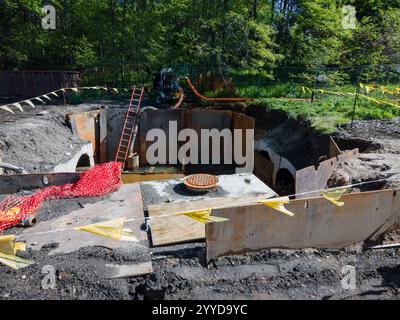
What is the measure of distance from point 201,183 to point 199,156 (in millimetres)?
9119

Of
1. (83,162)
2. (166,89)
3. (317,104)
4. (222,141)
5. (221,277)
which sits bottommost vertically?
(83,162)

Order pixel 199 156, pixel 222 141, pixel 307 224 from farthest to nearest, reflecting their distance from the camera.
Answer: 1. pixel 199 156
2. pixel 222 141
3. pixel 307 224

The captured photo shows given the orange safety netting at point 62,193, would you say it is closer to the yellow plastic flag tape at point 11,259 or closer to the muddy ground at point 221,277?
the muddy ground at point 221,277

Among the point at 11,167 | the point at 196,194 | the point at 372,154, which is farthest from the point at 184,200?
the point at 372,154

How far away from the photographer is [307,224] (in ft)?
19.3

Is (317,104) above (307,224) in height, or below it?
above

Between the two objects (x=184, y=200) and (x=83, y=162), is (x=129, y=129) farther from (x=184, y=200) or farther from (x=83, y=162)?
(x=184, y=200)

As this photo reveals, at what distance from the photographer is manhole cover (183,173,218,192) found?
8312 mm

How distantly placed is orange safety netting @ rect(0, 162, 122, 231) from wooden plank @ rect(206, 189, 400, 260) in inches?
152

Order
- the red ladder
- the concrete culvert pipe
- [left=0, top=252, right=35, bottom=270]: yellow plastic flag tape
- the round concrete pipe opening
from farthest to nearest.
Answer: the red ladder → the round concrete pipe opening → the concrete culvert pipe → [left=0, top=252, right=35, bottom=270]: yellow plastic flag tape

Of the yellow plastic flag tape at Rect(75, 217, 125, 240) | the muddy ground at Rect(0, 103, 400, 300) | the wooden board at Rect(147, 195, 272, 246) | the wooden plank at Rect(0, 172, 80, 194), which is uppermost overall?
the yellow plastic flag tape at Rect(75, 217, 125, 240)

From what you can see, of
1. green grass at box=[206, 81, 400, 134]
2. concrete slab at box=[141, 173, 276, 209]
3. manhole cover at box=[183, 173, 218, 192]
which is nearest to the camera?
concrete slab at box=[141, 173, 276, 209]

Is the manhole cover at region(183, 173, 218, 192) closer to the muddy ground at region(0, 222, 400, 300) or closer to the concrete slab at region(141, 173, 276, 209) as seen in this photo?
the concrete slab at region(141, 173, 276, 209)

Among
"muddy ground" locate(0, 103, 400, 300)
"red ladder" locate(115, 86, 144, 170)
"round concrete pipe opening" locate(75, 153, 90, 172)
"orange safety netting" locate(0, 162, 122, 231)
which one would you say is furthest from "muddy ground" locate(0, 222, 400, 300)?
"red ladder" locate(115, 86, 144, 170)
